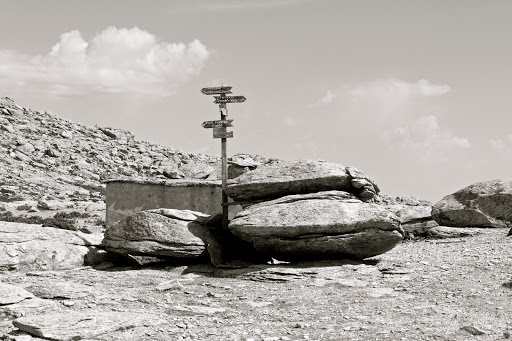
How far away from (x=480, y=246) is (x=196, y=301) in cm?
1066

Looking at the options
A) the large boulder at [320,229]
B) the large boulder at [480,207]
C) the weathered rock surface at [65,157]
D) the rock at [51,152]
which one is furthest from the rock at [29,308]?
the rock at [51,152]

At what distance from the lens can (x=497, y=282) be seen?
14.8m

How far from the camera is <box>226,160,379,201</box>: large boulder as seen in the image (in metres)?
18.8

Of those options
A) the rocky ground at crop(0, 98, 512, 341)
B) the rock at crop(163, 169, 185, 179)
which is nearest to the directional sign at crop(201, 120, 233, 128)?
the rocky ground at crop(0, 98, 512, 341)

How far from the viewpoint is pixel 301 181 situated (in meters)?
18.8

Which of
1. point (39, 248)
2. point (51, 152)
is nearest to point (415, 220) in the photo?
point (39, 248)

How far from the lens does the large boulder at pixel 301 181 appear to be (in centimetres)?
1877

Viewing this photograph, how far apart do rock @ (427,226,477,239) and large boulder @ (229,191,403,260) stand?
6.40 m

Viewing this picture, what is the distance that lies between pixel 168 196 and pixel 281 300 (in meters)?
10.5

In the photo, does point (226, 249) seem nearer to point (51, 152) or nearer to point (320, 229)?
point (320, 229)

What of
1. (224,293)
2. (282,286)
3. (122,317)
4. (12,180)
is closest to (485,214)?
(282,286)

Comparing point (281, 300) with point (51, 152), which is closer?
point (281, 300)

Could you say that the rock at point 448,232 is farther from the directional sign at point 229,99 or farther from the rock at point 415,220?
the directional sign at point 229,99

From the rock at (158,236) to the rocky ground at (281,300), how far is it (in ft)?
1.76
